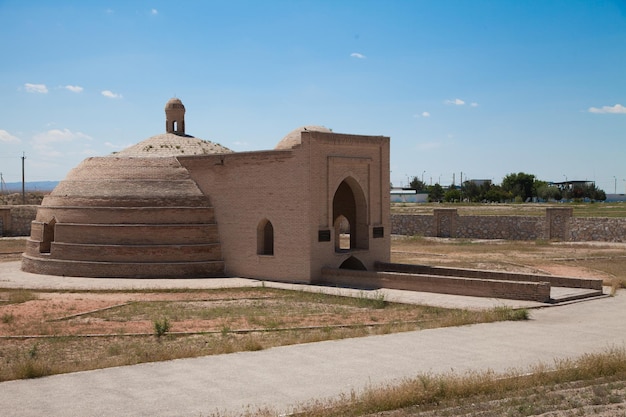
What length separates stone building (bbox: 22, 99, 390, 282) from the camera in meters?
23.7

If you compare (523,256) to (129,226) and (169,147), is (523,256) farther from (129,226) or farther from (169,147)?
(129,226)

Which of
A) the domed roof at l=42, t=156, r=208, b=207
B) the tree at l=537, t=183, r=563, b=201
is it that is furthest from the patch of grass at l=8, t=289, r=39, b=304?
the tree at l=537, t=183, r=563, b=201

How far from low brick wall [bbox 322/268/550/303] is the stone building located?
119 cm

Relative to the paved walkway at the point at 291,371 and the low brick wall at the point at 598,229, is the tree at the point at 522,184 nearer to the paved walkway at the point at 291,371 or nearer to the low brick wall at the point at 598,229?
the low brick wall at the point at 598,229

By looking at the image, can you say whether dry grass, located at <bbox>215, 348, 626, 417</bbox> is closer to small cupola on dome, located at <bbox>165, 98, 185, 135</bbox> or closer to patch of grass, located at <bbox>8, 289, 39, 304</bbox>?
patch of grass, located at <bbox>8, 289, 39, 304</bbox>

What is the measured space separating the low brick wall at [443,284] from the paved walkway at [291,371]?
363 centimetres

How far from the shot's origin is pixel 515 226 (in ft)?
139

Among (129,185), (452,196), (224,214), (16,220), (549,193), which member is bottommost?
(16,220)

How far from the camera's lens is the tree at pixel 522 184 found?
334ft

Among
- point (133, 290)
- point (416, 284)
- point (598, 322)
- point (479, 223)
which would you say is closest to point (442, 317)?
point (598, 322)

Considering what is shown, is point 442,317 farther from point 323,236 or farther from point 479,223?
point 479,223

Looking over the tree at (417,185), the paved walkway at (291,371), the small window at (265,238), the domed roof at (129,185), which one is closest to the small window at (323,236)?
the small window at (265,238)

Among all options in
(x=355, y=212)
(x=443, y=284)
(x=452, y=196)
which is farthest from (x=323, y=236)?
(x=452, y=196)

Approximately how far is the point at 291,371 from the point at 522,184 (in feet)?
317
